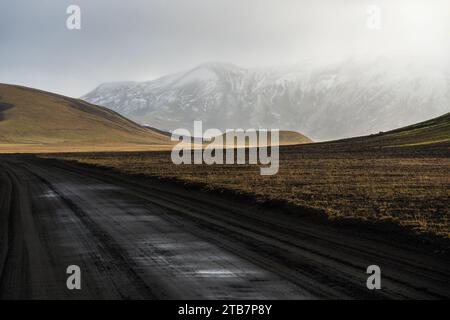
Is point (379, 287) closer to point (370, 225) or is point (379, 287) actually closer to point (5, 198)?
point (370, 225)

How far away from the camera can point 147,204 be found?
71.0 feet

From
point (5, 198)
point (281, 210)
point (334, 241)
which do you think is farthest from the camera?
point (5, 198)

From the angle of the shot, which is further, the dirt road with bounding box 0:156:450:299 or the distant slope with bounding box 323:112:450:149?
the distant slope with bounding box 323:112:450:149

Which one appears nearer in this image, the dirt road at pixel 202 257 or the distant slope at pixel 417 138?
the dirt road at pixel 202 257

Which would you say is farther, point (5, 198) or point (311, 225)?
point (5, 198)

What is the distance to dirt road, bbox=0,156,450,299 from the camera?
8.62m

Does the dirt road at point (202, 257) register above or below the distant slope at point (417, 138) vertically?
below

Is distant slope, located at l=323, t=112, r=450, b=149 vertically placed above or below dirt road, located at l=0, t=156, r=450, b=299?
above

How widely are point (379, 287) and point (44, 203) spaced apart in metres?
16.8

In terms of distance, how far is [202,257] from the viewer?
442 inches

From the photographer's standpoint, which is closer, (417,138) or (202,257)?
(202,257)

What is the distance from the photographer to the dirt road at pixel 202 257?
28.3ft

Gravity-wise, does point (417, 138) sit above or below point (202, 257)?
above
